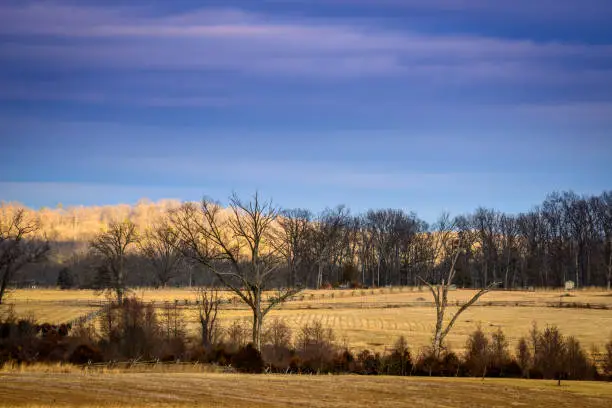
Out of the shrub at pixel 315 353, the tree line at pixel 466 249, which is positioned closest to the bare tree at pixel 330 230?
the tree line at pixel 466 249

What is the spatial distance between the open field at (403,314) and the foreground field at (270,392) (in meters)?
25.0

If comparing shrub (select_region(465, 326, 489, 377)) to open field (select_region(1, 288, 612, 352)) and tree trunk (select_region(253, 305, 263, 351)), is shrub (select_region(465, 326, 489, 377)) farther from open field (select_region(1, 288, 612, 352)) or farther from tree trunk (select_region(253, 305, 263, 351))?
tree trunk (select_region(253, 305, 263, 351))

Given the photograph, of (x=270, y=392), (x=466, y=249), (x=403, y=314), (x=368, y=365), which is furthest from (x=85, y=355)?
(x=466, y=249)

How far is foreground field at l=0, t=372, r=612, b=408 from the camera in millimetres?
22672

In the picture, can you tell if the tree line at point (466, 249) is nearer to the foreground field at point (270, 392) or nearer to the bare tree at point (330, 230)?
the bare tree at point (330, 230)

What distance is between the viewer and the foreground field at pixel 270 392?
2267cm

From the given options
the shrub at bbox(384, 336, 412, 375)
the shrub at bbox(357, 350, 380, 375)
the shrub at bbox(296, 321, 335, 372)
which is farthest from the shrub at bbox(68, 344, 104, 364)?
the shrub at bbox(384, 336, 412, 375)

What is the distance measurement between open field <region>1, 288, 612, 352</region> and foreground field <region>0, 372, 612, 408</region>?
24956 millimetres

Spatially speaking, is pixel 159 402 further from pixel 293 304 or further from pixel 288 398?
pixel 293 304

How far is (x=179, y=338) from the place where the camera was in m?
45.9

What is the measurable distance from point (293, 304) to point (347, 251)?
187 ft

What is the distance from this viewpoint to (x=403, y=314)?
81.2 m

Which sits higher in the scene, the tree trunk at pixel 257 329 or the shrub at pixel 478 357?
the tree trunk at pixel 257 329

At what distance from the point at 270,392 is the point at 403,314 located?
57.0 meters
